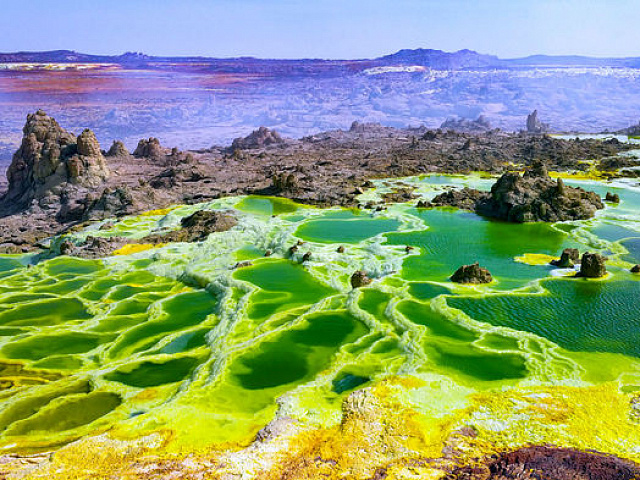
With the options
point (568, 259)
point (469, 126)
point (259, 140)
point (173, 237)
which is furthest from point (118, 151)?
point (469, 126)

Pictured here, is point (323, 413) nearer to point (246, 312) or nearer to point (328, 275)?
point (246, 312)

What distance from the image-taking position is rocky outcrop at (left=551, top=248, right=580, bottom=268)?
99.5 feet

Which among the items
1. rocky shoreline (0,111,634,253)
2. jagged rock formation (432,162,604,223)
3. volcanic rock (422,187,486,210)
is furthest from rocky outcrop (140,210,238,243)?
jagged rock formation (432,162,604,223)

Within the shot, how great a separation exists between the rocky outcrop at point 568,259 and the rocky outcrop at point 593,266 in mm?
1927

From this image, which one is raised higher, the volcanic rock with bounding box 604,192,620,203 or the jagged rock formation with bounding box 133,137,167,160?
the jagged rock formation with bounding box 133,137,167,160

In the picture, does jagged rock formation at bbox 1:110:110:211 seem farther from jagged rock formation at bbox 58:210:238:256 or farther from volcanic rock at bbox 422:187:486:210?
volcanic rock at bbox 422:187:486:210

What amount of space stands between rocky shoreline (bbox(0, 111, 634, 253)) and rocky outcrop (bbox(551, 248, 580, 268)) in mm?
20797

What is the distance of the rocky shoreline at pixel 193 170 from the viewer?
50344 mm

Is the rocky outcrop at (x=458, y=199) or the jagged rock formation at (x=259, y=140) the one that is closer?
the rocky outcrop at (x=458, y=199)

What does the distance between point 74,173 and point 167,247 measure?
24.7 metres

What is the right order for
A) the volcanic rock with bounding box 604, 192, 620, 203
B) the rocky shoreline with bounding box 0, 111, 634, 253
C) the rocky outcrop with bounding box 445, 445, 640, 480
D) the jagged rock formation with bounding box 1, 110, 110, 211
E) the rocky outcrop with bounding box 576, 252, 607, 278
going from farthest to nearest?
the jagged rock formation with bounding box 1, 110, 110, 211 < the rocky shoreline with bounding box 0, 111, 634, 253 < the volcanic rock with bounding box 604, 192, 620, 203 < the rocky outcrop with bounding box 576, 252, 607, 278 < the rocky outcrop with bounding box 445, 445, 640, 480

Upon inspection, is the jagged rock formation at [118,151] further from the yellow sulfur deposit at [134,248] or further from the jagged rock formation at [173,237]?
the yellow sulfur deposit at [134,248]

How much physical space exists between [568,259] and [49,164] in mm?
54241

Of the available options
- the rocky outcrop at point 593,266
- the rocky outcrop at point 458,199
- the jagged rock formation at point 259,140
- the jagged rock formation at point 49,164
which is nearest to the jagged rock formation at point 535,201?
the rocky outcrop at point 458,199
